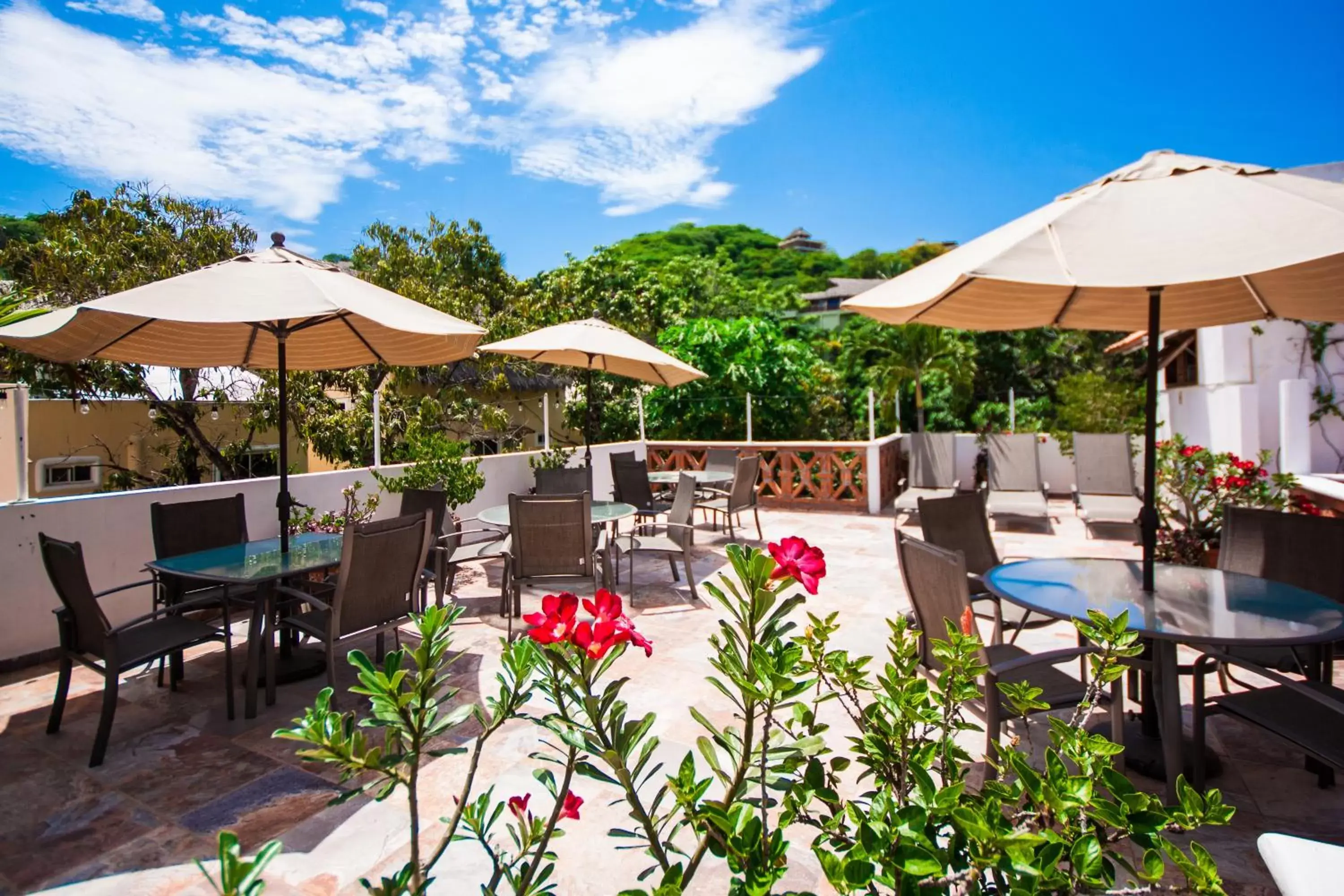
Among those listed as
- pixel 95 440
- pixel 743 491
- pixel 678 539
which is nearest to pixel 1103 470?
pixel 743 491

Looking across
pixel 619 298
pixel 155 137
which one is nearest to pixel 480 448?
pixel 619 298

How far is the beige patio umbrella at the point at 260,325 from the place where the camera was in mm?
3189

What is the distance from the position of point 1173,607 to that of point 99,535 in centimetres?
589

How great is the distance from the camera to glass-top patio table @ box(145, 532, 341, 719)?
11.0ft

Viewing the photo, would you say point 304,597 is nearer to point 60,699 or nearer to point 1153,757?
point 60,699

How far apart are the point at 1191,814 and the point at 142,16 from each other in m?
15.6

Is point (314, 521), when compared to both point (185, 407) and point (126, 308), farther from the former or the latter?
point (185, 407)

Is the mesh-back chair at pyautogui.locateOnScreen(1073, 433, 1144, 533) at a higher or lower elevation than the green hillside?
lower

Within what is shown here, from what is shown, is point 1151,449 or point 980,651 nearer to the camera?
point 980,651

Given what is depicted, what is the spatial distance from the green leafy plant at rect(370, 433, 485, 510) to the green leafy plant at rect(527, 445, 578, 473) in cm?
120

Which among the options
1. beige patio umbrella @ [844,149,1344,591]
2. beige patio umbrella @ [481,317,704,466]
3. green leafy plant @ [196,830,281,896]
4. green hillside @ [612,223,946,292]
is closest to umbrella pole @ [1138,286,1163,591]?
beige patio umbrella @ [844,149,1344,591]

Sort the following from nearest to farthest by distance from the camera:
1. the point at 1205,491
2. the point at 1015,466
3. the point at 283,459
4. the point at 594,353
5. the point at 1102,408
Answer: the point at 283,459 → the point at 1205,491 → the point at 594,353 → the point at 1015,466 → the point at 1102,408

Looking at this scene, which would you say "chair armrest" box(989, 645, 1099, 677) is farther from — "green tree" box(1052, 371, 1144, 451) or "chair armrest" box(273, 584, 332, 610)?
"green tree" box(1052, 371, 1144, 451)

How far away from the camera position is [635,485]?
7.01 meters
